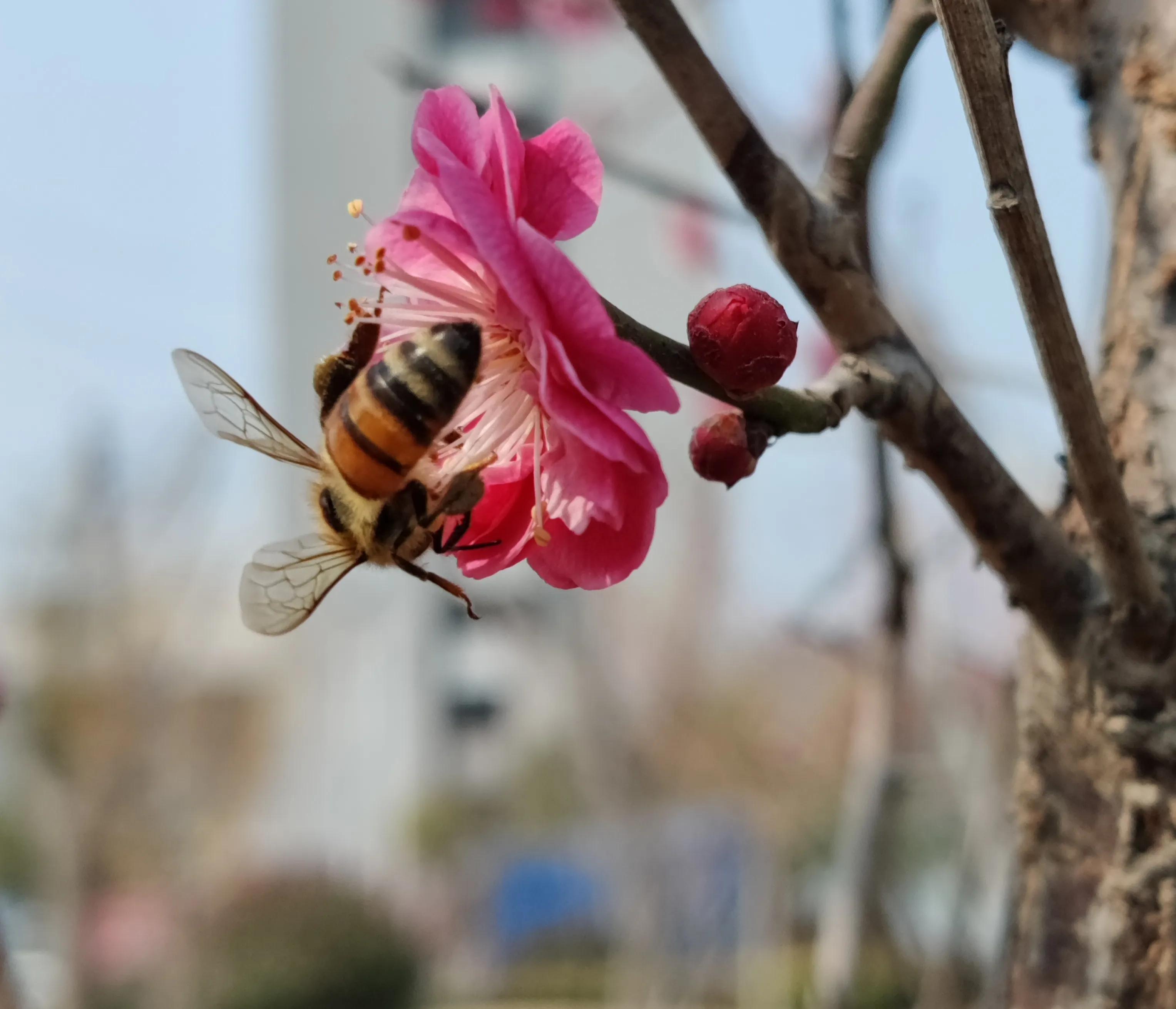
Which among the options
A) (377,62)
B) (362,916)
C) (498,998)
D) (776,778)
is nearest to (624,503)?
(377,62)

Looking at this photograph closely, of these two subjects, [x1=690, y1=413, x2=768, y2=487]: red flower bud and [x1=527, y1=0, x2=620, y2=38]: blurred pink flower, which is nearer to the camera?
[x1=690, y1=413, x2=768, y2=487]: red flower bud

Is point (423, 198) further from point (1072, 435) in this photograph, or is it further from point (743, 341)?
point (1072, 435)

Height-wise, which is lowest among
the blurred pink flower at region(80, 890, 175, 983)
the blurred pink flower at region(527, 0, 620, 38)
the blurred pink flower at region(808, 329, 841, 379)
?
the blurred pink flower at region(80, 890, 175, 983)

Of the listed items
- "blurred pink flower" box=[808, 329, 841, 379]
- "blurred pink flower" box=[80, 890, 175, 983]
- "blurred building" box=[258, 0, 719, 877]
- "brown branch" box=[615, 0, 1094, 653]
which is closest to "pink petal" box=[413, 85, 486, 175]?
"brown branch" box=[615, 0, 1094, 653]

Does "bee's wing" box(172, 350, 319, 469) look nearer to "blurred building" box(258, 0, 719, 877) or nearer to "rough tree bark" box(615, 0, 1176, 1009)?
"rough tree bark" box(615, 0, 1176, 1009)

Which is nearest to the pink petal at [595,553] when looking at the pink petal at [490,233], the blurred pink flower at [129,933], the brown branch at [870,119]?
the pink petal at [490,233]

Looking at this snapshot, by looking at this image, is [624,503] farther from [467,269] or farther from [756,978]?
[756,978]

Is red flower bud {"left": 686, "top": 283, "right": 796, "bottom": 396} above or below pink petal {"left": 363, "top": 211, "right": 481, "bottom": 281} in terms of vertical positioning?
below
